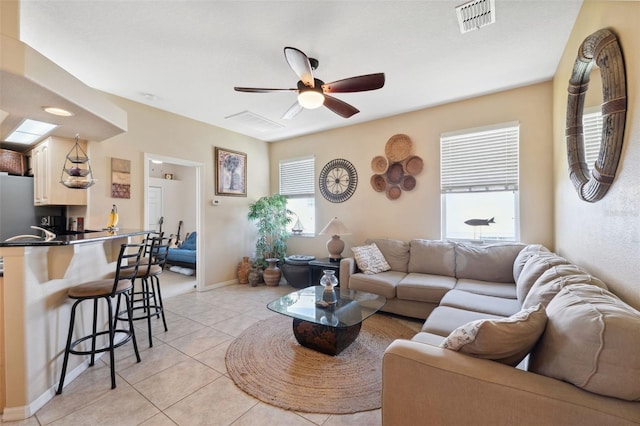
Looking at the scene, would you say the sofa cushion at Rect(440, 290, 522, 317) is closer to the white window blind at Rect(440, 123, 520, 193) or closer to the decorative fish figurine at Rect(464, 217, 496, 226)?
the decorative fish figurine at Rect(464, 217, 496, 226)

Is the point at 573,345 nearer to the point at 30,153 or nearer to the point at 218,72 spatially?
the point at 218,72

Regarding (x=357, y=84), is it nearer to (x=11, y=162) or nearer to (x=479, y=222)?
(x=479, y=222)

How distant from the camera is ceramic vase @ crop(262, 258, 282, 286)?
484 cm

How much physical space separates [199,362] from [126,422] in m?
0.70

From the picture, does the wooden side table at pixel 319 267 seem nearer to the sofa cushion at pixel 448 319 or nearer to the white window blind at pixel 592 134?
the sofa cushion at pixel 448 319

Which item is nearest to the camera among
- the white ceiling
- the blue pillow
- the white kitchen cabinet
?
the white ceiling

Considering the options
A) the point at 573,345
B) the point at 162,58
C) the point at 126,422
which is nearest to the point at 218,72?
the point at 162,58

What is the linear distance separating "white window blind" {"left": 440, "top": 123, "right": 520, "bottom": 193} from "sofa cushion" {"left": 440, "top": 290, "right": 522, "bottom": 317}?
161cm

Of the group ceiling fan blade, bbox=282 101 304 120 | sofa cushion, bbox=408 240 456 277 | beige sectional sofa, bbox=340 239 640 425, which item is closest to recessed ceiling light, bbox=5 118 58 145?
ceiling fan blade, bbox=282 101 304 120

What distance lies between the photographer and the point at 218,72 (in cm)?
293

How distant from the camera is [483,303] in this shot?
240cm

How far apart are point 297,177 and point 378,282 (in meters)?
2.85

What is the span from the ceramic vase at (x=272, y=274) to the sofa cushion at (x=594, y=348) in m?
4.08

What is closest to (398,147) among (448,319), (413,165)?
(413,165)
